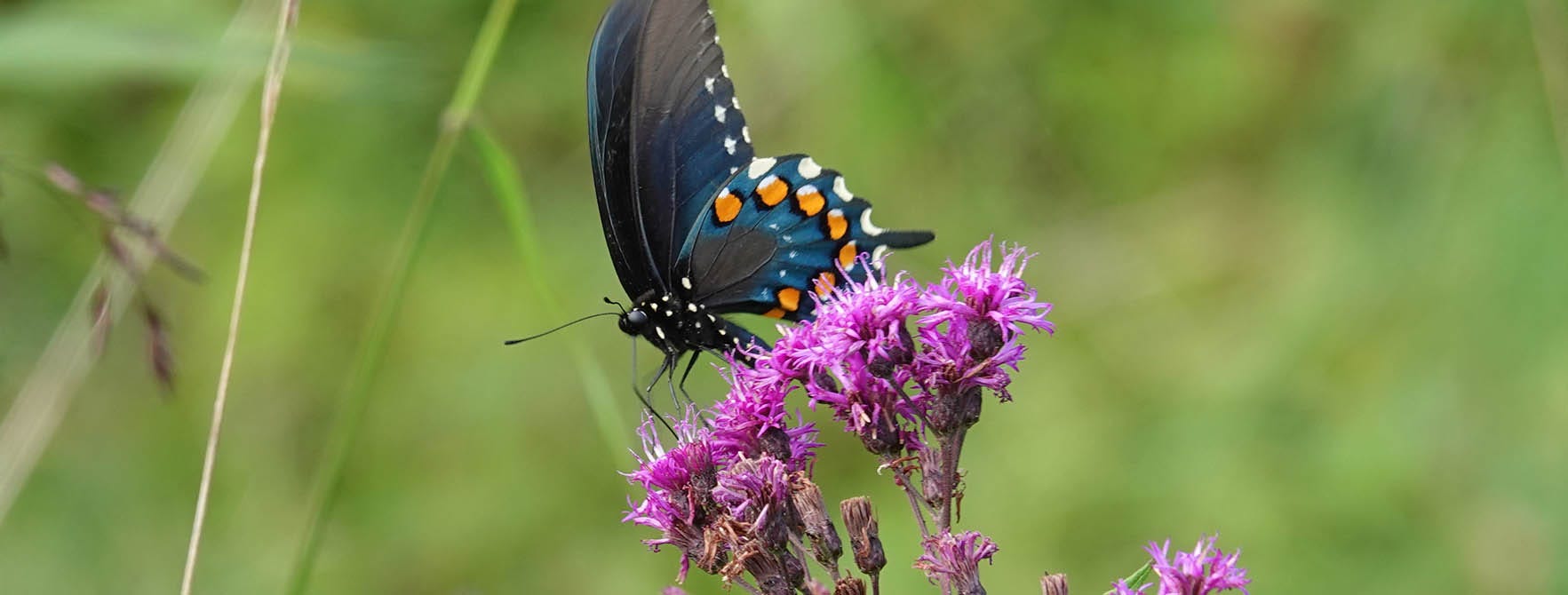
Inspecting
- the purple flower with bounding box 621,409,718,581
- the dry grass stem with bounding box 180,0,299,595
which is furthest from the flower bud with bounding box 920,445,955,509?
the dry grass stem with bounding box 180,0,299,595

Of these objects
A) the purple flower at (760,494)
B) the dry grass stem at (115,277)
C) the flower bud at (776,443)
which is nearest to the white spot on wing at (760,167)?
the flower bud at (776,443)

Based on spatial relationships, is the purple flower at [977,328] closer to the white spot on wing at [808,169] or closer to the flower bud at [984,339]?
the flower bud at [984,339]

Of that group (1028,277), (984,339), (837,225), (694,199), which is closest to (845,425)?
(984,339)

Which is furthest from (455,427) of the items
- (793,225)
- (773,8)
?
(793,225)

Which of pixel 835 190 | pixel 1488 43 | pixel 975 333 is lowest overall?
pixel 975 333

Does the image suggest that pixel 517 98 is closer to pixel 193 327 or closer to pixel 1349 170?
pixel 193 327

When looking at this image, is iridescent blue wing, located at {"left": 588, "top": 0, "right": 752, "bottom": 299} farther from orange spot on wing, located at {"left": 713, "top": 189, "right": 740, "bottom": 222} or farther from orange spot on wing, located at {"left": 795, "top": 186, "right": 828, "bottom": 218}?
orange spot on wing, located at {"left": 795, "top": 186, "right": 828, "bottom": 218}
